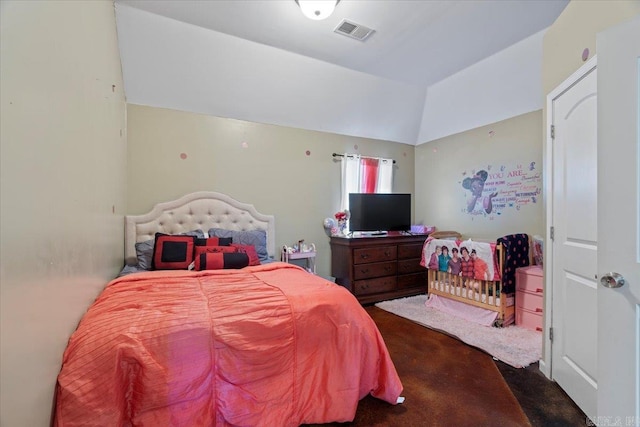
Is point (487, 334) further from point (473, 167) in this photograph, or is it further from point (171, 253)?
point (171, 253)

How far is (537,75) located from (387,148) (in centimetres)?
207

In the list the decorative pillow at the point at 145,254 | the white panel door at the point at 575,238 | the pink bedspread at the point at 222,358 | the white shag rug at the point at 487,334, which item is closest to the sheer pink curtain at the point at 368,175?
the white shag rug at the point at 487,334

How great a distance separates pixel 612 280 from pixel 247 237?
291 centimetres

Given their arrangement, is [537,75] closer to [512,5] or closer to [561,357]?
[512,5]

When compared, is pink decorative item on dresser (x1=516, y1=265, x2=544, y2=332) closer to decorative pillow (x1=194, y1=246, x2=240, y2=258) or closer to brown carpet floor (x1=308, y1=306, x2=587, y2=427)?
brown carpet floor (x1=308, y1=306, x2=587, y2=427)

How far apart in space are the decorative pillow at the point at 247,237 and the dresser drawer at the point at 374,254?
1.18m

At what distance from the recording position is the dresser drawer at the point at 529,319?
9.43ft

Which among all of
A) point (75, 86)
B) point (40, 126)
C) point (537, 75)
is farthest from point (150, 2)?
point (537, 75)

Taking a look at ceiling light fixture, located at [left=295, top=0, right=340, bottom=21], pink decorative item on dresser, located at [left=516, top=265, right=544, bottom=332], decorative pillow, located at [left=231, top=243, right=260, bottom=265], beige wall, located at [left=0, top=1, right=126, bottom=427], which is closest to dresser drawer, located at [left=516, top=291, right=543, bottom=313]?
pink decorative item on dresser, located at [left=516, top=265, right=544, bottom=332]

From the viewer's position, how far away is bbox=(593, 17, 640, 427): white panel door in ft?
3.43

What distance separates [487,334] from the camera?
2.83 m

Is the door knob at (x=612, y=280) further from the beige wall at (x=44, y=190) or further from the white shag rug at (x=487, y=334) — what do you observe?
the beige wall at (x=44, y=190)

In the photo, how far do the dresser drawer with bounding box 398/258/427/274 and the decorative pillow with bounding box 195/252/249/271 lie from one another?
228cm

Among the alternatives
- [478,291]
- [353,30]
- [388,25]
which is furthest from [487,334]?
[353,30]
